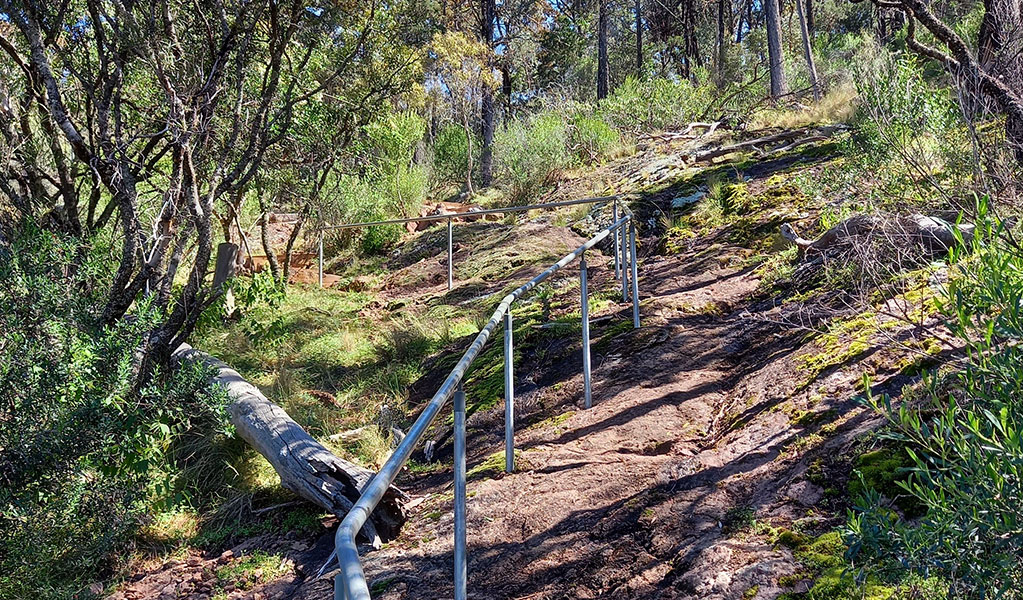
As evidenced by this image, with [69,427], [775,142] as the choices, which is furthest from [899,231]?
[775,142]

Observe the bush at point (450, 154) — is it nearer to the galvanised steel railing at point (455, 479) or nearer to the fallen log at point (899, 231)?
the fallen log at point (899, 231)

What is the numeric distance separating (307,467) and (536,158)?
35.6 feet

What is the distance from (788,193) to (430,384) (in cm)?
480

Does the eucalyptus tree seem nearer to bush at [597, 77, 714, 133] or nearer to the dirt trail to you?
the dirt trail

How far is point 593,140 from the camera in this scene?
49.8ft

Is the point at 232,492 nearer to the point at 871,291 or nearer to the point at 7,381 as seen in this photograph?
the point at 7,381

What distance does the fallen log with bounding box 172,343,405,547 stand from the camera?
13.1 feet

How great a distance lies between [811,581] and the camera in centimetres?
248

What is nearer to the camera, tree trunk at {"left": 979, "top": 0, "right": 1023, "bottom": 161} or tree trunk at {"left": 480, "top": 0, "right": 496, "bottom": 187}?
tree trunk at {"left": 979, "top": 0, "right": 1023, "bottom": 161}

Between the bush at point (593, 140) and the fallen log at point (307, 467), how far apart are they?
1063 centimetres

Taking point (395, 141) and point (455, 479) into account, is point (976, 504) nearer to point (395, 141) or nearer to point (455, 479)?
point (455, 479)

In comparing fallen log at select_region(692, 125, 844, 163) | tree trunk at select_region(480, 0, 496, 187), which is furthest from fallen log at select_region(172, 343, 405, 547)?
tree trunk at select_region(480, 0, 496, 187)

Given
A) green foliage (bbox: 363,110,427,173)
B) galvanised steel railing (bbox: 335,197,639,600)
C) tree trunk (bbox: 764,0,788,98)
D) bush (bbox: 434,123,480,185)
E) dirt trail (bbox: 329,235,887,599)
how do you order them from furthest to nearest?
bush (bbox: 434,123,480,185) < tree trunk (bbox: 764,0,788,98) < green foliage (bbox: 363,110,427,173) < dirt trail (bbox: 329,235,887,599) < galvanised steel railing (bbox: 335,197,639,600)

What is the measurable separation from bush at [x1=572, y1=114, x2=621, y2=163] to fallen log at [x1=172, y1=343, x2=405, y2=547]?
10.6m
